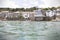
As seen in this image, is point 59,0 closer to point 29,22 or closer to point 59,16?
point 59,16

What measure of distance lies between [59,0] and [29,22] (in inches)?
23.5

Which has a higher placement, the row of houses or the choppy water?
the row of houses

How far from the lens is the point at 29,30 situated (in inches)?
84.0

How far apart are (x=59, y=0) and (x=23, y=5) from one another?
0.58 m

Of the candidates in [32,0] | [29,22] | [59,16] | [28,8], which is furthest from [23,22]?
[59,16]

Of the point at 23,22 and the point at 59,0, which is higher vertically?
the point at 59,0

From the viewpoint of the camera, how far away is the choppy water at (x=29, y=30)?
6.90 feet

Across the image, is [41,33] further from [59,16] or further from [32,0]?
[32,0]

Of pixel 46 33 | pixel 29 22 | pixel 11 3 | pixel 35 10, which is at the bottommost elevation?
pixel 46 33

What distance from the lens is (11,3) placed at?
2.19m

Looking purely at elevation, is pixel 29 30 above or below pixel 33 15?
below

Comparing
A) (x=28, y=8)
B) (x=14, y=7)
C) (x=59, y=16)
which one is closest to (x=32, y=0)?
(x=28, y=8)

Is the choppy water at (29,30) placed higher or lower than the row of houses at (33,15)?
lower

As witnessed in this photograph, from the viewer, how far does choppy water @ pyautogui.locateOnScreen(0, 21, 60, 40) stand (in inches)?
82.8
